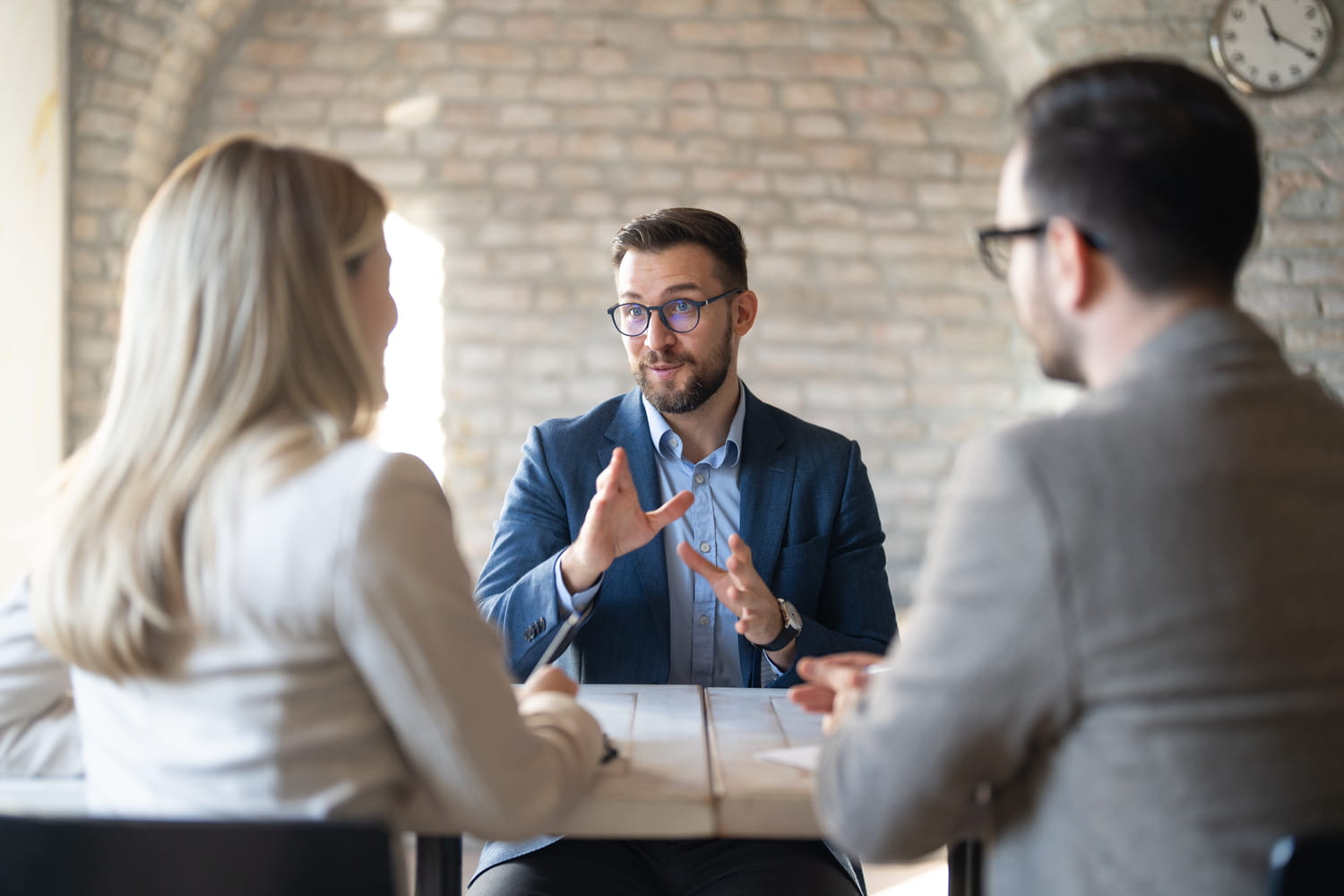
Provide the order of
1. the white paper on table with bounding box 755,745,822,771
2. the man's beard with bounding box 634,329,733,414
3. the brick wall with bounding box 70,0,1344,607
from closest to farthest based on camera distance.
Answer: the white paper on table with bounding box 755,745,822,771 < the man's beard with bounding box 634,329,733,414 < the brick wall with bounding box 70,0,1344,607

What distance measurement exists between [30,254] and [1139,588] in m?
3.72

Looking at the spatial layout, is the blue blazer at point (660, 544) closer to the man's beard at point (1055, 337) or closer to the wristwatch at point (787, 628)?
the wristwatch at point (787, 628)

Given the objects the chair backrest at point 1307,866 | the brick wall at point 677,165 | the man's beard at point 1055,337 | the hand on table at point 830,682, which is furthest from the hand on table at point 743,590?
the brick wall at point 677,165

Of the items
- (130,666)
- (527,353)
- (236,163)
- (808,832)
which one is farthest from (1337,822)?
(527,353)

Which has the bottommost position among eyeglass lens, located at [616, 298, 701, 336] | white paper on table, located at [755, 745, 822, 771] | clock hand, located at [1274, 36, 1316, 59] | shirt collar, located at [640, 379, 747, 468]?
white paper on table, located at [755, 745, 822, 771]

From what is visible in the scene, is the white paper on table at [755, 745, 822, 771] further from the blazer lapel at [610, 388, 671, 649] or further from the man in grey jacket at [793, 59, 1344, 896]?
the blazer lapel at [610, 388, 671, 649]

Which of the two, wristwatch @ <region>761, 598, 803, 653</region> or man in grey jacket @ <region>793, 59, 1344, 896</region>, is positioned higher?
man in grey jacket @ <region>793, 59, 1344, 896</region>

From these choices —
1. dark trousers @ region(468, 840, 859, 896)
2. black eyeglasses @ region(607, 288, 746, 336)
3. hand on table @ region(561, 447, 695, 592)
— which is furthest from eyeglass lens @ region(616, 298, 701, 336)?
dark trousers @ region(468, 840, 859, 896)

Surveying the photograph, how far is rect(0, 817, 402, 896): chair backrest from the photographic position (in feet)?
2.83

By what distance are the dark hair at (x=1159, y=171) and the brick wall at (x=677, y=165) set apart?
3176 mm

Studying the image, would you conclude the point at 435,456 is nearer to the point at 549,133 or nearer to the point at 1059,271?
the point at 549,133

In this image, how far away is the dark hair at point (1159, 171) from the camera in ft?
3.24

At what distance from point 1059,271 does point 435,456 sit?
3385mm

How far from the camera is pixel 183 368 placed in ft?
3.55
